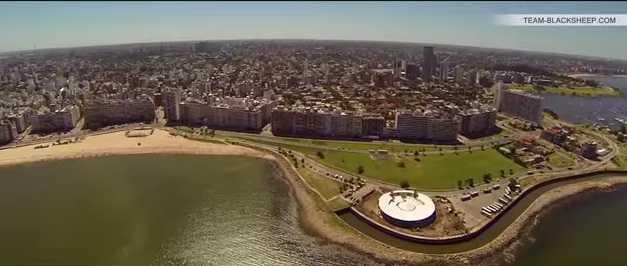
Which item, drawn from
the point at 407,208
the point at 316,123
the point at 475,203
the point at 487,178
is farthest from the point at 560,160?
the point at 316,123

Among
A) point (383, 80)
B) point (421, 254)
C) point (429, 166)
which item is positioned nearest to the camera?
point (421, 254)

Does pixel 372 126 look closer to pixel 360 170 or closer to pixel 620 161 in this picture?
pixel 360 170

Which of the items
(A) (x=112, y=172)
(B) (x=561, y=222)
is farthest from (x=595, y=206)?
(A) (x=112, y=172)

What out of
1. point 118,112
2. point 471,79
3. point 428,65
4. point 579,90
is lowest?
point 579,90

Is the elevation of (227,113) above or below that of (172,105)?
below

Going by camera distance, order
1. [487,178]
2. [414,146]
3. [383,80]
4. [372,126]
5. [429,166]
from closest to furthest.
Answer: [487,178] → [429,166] → [414,146] → [372,126] → [383,80]

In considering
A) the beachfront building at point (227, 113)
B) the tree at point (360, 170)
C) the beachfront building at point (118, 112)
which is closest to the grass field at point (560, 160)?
the tree at point (360, 170)

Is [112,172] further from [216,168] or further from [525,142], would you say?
[525,142]

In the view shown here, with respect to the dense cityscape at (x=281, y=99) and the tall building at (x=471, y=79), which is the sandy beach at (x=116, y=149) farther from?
the tall building at (x=471, y=79)
